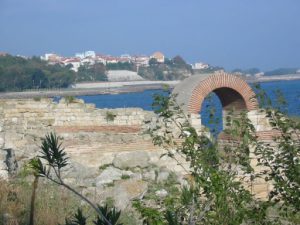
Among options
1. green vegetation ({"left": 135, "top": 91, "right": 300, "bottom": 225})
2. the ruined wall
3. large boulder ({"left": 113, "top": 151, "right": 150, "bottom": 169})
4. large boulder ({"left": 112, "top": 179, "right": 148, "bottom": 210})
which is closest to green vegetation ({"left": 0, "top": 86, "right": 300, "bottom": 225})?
green vegetation ({"left": 135, "top": 91, "right": 300, "bottom": 225})

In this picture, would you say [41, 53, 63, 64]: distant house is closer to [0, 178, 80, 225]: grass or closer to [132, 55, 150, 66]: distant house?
[132, 55, 150, 66]: distant house

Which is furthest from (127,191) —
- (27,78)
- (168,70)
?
(168,70)

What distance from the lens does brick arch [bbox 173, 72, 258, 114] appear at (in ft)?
35.2

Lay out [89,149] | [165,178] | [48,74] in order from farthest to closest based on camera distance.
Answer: [48,74] < [89,149] < [165,178]

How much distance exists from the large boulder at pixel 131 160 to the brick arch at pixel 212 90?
4.36ft

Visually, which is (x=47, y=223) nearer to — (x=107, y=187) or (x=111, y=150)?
(x=107, y=187)

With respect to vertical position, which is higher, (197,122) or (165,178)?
(197,122)

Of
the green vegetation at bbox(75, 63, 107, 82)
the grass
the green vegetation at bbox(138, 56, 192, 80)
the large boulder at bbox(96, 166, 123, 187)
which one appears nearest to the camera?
the grass

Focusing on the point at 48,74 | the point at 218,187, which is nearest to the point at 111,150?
the point at 218,187

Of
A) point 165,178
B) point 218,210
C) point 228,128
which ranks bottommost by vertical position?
point 165,178

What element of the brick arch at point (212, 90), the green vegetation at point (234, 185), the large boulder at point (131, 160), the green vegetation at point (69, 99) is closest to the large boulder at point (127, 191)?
the large boulder at point (131, 160)

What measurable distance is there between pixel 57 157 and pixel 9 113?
28.0 feet

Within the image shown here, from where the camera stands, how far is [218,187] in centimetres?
411

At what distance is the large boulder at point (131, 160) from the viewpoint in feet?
34.8
